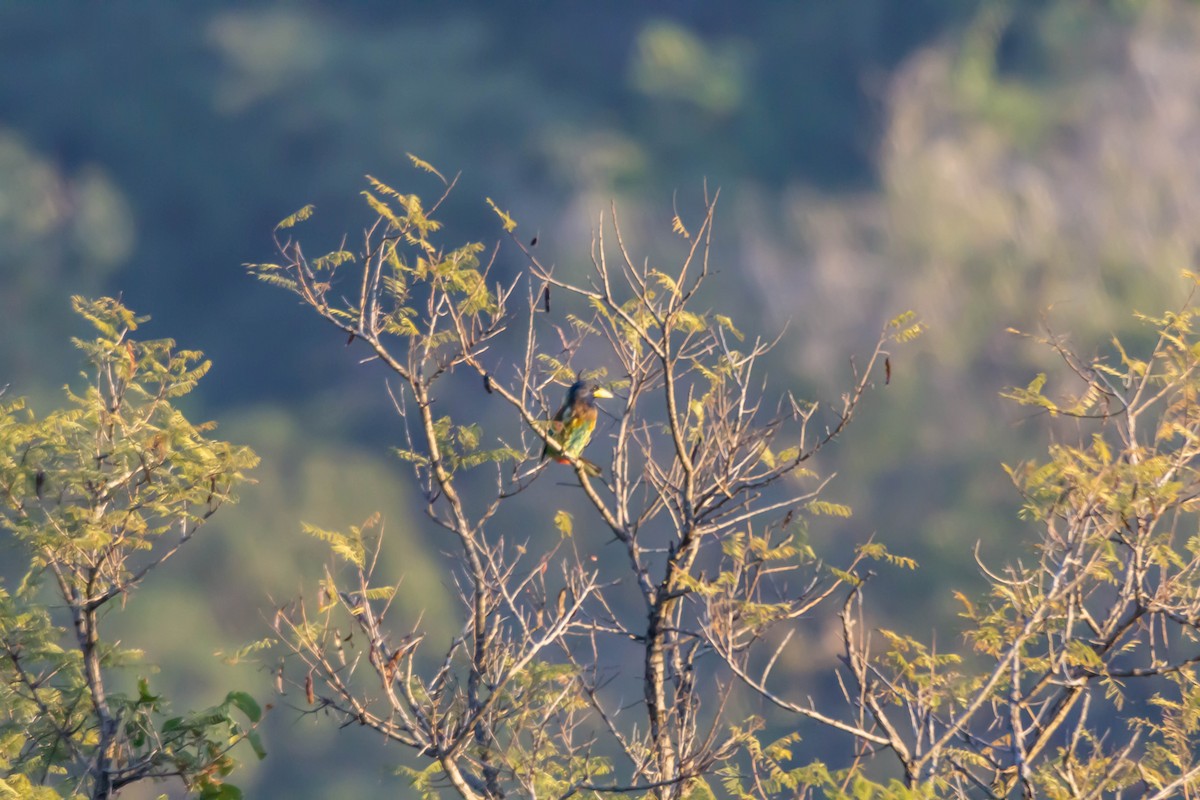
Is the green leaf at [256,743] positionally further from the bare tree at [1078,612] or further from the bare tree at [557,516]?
the bare tree at [1078,612]

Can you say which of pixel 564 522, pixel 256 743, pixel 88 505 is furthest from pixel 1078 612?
pixel 88 505

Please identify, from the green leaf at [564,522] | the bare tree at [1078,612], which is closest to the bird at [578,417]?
the green leaf at [564,522]

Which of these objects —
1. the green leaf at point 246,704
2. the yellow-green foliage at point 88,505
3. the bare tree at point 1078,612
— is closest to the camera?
the green leaf at point 246,704

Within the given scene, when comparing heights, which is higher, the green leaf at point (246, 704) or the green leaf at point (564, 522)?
the green leaf at point (564, 522)

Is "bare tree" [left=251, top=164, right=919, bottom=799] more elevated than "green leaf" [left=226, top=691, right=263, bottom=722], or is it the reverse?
"bare tree" [left=251, top=164, right=919, bottom=799]

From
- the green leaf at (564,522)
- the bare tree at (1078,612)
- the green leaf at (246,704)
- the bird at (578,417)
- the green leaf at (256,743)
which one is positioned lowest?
the green leaf at (256,743)

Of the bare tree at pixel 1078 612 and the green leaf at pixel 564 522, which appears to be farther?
the green leaf at pixel 564 522

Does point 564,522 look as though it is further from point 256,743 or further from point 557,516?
point 256,743

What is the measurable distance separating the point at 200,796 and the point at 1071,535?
9.93ft

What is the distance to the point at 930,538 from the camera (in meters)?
12.1

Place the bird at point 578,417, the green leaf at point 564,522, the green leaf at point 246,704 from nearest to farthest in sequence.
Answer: the green leaf at point 246,704 → the green leaf at point 564,522 → the bird at point 578,417

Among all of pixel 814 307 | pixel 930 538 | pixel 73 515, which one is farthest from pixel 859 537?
pixel 73 515

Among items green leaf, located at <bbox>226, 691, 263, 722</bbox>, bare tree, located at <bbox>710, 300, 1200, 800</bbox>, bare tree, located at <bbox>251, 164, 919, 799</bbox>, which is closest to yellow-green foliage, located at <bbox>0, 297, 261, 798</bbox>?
bare tree, located at <bbox>251, 164, 919, 799</bbox>

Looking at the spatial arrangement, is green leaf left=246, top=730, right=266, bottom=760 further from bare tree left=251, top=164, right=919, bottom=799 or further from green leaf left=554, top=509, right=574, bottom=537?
green leaf left=554, top=509, right=574, bottom=537
